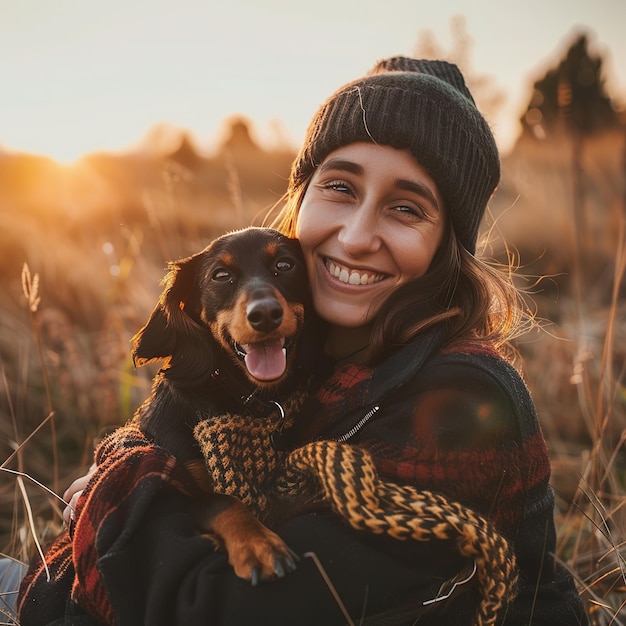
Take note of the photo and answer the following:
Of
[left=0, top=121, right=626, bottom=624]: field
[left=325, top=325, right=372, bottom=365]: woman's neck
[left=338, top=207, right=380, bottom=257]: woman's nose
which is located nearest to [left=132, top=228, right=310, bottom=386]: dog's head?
[left=325, top=325, right=372, bottom=365]: woman's neck

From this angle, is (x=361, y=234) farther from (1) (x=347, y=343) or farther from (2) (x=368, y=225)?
(1) (x=347, y=343)

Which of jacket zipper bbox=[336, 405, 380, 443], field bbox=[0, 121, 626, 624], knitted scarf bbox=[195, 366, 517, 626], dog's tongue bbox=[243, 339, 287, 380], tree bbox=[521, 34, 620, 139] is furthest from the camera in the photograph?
tree bbox=[521, 34, 620, 139]

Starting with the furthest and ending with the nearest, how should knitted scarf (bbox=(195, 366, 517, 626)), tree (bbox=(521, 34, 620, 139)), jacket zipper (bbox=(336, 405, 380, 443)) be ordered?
tree (bbox=(521, 34, 620, 139)), jacket zipper (bbox=(336, 405, 380, 443)), knitted scarf (bbox=(195, 366, 517, 626))

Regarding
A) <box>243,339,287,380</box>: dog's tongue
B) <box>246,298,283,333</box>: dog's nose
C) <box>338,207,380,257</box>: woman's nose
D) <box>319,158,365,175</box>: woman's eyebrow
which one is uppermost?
<box>319,158,365,175</box>: woman's eyebrow

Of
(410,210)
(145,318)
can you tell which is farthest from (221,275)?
(145,318)

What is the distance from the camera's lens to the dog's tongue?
1.94m

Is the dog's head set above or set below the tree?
below

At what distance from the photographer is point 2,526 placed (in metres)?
3.13

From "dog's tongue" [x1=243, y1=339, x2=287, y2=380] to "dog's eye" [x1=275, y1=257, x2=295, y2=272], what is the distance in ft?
0.92

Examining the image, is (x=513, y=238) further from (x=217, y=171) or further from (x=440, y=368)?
(x=440, y=368)

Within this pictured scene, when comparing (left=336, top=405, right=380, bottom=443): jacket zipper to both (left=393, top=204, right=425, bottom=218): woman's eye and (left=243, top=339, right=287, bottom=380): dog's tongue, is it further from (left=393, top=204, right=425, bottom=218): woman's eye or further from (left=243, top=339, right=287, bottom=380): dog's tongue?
(left=393, top=204, right=425, bottom=218): woman's eye

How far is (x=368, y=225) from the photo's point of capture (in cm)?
189

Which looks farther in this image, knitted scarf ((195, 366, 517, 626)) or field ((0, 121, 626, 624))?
field ((0, 121, 626, 624))

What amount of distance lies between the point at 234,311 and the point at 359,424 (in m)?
0.62
